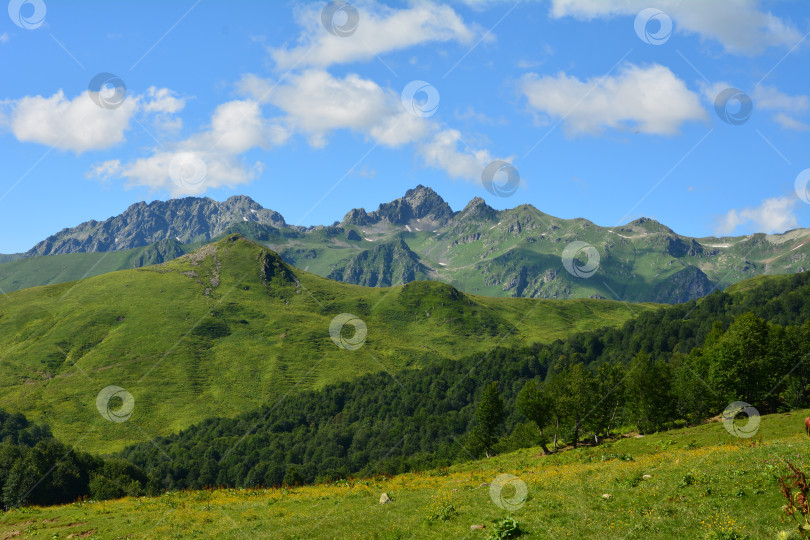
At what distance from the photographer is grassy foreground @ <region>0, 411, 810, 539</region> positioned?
20328 millimetres

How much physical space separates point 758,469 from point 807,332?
3197 inches

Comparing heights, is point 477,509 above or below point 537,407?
below

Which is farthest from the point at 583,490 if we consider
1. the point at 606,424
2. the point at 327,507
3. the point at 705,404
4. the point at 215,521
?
the point at 705,404

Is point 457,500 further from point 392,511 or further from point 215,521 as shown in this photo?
point 215,521

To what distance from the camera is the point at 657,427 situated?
7331 centimetres
